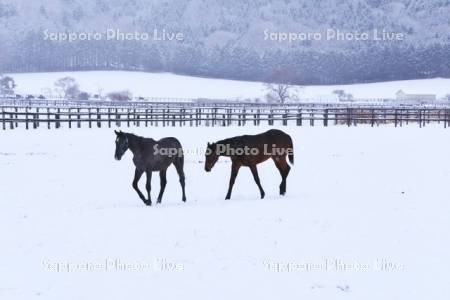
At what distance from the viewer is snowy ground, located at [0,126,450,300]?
19.7 feet

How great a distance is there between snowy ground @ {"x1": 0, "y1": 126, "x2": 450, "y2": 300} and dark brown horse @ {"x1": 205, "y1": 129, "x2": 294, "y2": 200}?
22.9 inches

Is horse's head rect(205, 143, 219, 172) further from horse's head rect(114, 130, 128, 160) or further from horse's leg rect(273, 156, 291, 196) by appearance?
horse's head rect(114, 130, 128, 160)

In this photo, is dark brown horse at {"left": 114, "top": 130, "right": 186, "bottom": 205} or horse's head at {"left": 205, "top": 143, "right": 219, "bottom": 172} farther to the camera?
horse's head at {"left": 205, "top": 143, "right": 219, "bottom": 172}

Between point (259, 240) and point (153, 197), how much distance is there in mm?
4749

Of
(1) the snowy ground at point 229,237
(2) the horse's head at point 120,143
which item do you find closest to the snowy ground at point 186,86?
(1) the snowy ground at point 229,237

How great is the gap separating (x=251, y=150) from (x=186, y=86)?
153 meters

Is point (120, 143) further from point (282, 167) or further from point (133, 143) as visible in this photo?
point (282, 167)

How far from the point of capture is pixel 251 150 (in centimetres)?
1117

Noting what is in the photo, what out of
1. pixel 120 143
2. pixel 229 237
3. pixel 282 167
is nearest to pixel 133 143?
pixel 120 143

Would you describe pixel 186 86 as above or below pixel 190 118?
above

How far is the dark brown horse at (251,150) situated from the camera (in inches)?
438

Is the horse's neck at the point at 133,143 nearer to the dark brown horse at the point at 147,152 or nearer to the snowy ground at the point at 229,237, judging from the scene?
the dark brown horse at the point at 147,152

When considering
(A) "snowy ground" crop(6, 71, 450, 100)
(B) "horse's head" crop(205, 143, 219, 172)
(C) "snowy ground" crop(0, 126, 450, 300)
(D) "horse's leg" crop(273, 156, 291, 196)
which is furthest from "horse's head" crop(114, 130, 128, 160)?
(A) "snowy ground" crop(6, 71, 450, 100)

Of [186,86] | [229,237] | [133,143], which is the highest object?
[186,86]
